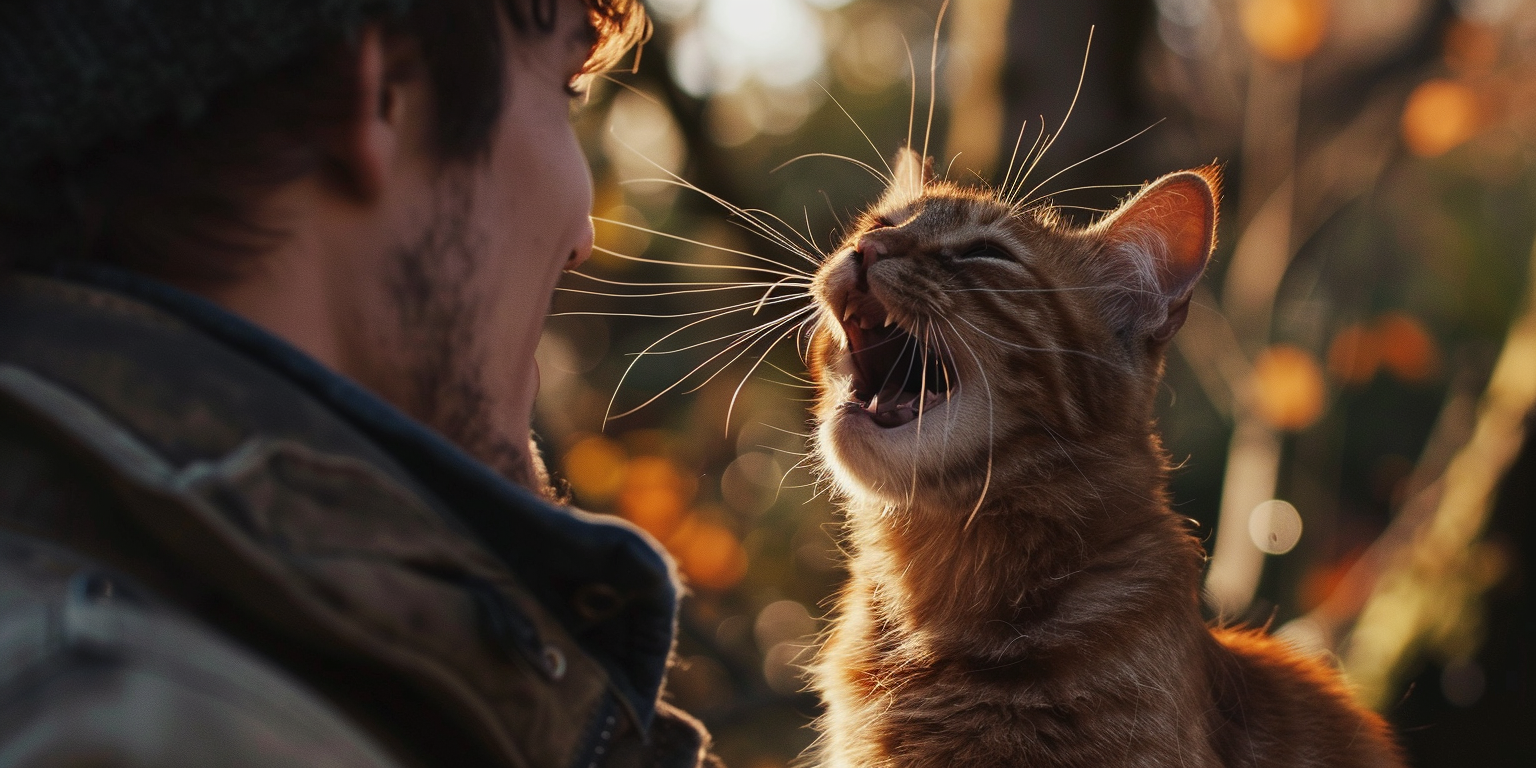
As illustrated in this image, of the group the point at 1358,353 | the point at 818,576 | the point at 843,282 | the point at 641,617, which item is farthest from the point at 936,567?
the point at 818,576

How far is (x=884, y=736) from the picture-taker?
2.09 metres

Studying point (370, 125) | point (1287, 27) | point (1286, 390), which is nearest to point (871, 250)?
point (370, 125)

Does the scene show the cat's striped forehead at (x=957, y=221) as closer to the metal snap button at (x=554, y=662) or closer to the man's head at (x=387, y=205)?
the man's head at (x=387, y=205)

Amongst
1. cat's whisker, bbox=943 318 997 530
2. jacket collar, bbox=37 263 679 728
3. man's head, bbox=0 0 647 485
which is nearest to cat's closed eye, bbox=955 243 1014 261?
cat's whisker, bbox=943 318 997 530

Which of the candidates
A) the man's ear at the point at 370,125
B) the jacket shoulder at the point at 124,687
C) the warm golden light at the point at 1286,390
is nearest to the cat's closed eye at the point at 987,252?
the man's ear at the point at 370,125

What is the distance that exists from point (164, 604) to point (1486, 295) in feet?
54.6

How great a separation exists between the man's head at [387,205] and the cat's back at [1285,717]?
1543 mm

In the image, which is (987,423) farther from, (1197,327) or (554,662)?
(1197,327)

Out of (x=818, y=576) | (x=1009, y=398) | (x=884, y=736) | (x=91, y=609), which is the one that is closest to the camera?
(x=91, y=609)

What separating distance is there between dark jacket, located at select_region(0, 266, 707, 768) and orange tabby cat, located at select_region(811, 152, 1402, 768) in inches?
42.9

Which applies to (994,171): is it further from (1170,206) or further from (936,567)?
(936,567)

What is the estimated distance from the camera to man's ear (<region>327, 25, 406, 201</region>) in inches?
47.3

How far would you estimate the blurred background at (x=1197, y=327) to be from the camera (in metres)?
3.51

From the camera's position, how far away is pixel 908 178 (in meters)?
3.05
